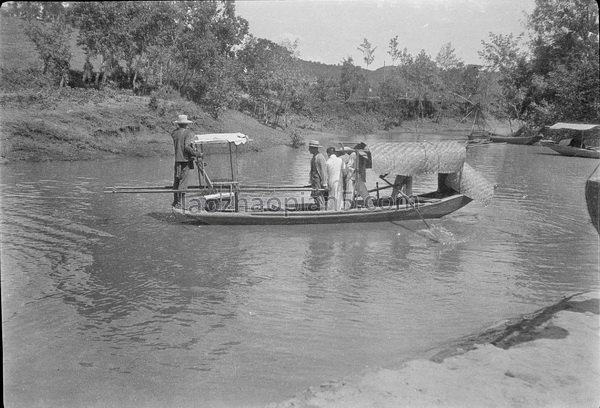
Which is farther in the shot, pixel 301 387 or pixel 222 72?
pixel 222 72

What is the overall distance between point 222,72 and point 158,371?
2605cm

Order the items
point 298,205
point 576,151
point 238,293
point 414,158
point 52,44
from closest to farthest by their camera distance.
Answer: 1. point 238,293
2. point 414,158
3. point 298,205
4. point 52,44
5. point 576,151

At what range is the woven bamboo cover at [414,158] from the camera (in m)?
10.1

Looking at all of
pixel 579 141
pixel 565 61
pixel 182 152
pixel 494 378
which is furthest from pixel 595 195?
pixel 565 61

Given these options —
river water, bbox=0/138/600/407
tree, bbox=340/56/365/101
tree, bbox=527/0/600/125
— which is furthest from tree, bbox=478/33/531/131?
river water, bbox=0/138/600/407

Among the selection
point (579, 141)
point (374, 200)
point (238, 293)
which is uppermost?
point (579, 141)

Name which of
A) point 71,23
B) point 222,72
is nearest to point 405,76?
point 222,72

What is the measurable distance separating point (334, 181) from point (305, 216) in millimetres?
922

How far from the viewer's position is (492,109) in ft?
159

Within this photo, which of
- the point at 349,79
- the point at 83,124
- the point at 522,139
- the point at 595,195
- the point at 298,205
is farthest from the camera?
the point at 349,79

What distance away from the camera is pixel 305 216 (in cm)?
973

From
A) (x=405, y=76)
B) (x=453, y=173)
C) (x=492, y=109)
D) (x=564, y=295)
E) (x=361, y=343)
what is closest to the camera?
(x=361, y=343)

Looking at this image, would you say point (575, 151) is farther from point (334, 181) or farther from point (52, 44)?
point (52, 44)

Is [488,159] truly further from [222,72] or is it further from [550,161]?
[222,72]
